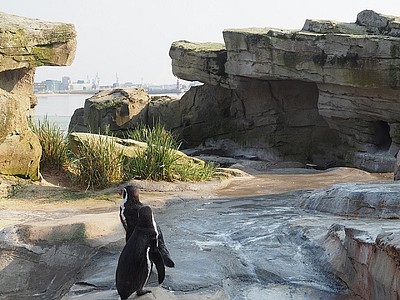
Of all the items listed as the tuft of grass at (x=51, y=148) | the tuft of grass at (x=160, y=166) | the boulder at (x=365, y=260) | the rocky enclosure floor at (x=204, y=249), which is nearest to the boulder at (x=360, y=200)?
the rocky enclosure floor at (x=204, y=249)

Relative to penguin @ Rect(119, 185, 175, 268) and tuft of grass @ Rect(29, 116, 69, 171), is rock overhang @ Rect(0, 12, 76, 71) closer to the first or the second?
tuft of grass @ Rect(29, 116, 69, 171)

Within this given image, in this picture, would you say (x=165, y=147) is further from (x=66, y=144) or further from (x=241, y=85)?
(x=241, y=85)

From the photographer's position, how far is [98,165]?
367 inches

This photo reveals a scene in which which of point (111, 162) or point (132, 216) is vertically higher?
point (132, 216)

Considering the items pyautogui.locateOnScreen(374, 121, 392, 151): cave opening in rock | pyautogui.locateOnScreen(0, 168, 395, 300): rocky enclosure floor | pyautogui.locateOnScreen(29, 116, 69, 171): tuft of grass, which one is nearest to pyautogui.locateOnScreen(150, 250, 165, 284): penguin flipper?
pyautogui.locateOnScreen(0, 168, 395, 300): rocky enclosure floor

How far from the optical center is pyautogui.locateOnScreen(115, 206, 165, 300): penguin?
162 inches

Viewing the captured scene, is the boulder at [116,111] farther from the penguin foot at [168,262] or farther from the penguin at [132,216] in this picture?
the penguin foot at [168,262]

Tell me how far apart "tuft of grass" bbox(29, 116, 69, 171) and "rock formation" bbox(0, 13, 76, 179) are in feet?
1.45

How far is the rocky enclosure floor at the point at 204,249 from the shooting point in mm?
4652

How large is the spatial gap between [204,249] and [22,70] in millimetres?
6877

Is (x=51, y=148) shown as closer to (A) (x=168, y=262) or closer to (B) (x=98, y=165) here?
(B) (x=98, y=165)

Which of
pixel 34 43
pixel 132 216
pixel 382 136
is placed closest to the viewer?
pixel 132 216

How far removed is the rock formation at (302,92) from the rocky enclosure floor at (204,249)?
6471 mm

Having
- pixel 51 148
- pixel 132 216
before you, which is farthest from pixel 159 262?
pixel 51 148
